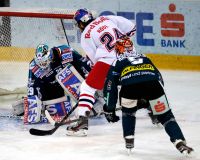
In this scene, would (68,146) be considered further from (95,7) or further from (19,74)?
(95,7)

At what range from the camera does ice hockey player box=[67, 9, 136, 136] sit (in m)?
4.72

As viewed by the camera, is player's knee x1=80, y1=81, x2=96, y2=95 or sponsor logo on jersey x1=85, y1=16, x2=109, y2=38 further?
sponsor logo on jersey x1=85, y1=16, x2=109, y2=38

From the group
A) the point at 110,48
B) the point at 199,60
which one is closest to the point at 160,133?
the point at 110,48

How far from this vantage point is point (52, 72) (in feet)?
17.7

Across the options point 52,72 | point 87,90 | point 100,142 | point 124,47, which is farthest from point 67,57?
point 124,47

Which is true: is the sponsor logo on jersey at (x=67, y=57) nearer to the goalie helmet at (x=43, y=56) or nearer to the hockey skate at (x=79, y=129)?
the goalie helmet at (x=43, y=56)

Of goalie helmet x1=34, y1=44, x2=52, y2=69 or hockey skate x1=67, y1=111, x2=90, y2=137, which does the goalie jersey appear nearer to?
goalie helmet x1=34, y1=44, x2=52, y2=69

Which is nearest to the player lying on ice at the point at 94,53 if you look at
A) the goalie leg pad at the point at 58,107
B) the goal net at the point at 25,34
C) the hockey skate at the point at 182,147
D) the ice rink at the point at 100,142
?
the ice rink at the point at 100,142

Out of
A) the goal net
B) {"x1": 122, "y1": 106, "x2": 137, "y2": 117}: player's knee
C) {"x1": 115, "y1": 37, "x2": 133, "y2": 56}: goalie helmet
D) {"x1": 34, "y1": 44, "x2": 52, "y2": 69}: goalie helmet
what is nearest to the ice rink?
{"x1": 122, "y1": 106, "x2": 137, "y2": 117}: player's knee

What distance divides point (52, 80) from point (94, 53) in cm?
72

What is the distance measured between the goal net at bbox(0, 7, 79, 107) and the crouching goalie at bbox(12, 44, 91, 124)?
0.65m

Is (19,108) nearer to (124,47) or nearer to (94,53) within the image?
(94,53)

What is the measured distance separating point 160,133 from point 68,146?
0.76 meters

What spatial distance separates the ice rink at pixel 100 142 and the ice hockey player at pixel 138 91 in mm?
165
